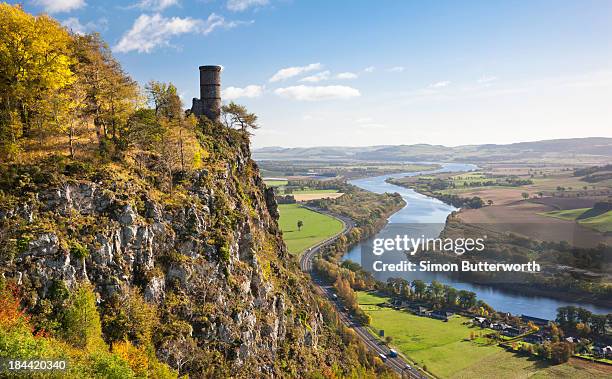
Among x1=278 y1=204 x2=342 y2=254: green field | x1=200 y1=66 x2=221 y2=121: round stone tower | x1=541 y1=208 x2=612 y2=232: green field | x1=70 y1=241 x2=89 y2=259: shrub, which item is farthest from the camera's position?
x1=278 y1=204 x2=342 y2=254: green field

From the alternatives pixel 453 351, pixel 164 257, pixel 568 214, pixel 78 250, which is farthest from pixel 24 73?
pixel 568 214

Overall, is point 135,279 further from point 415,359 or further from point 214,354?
Answer: point 415,359

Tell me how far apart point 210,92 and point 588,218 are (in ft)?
485

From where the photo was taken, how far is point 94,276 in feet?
79.4

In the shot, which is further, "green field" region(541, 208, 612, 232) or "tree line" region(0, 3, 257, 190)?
"green field" region(541, 208, 612, 232)

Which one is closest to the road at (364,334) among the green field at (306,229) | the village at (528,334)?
the green field at (306,229)

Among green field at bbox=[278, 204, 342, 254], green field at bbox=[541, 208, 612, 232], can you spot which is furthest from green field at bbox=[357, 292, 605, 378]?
green field at bbox=[541, 208, 612, 232]

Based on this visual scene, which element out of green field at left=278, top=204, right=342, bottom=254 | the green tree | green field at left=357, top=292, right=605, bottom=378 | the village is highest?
the green tree

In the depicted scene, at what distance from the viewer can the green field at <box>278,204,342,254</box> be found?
153 m

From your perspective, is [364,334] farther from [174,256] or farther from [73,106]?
[73,106]

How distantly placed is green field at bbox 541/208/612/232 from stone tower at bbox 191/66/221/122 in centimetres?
13439

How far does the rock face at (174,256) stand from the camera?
2220 cm

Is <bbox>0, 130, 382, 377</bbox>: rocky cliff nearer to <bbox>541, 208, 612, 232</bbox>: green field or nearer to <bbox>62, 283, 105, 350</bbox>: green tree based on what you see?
<bbox>62, 283, 105, 350</bbox>: green tree

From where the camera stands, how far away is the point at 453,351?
78.9m
